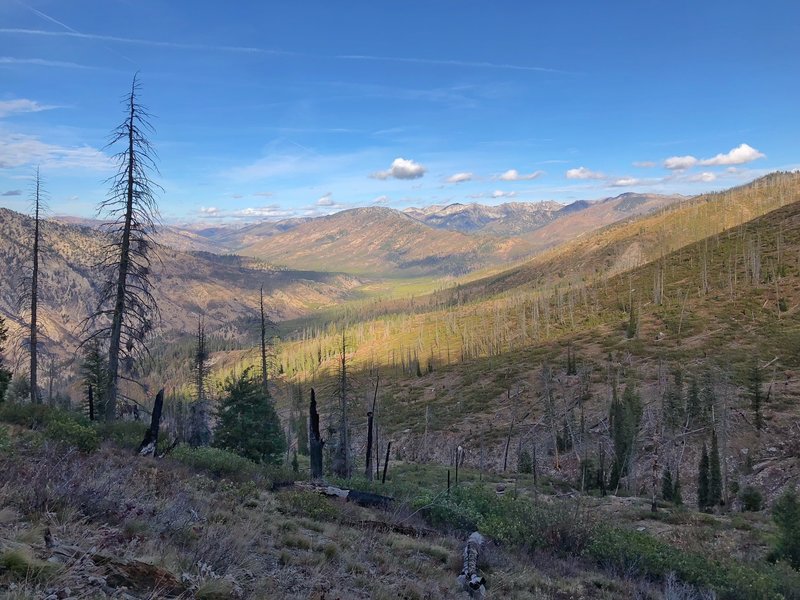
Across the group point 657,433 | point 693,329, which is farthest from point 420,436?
point 693,329

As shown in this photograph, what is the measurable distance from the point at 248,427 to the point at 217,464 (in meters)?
14.5

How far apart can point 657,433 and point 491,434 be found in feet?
77.7

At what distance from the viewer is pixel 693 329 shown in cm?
9175

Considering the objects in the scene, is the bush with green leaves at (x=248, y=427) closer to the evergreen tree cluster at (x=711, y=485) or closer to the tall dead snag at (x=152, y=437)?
the tall dead snag at (x=152, y=437)

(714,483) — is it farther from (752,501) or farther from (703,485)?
(752,501)

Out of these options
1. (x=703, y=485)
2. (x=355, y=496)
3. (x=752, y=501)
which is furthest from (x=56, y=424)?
(x=703, y=485)

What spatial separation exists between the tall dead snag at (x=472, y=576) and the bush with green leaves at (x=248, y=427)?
2101cm

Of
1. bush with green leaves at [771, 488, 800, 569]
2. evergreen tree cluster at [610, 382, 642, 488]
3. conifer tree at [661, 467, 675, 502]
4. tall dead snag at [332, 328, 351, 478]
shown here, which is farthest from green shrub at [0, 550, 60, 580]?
evergreen tree cluster at [610, 382, 642, 488]

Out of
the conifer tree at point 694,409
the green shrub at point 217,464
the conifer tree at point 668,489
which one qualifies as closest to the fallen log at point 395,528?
the green shrub at point 217,464

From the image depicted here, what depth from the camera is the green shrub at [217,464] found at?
1480cm

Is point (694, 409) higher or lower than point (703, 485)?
higher

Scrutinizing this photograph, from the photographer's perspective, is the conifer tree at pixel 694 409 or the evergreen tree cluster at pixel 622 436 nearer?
the evergreen tree cluster at pixel 622 436

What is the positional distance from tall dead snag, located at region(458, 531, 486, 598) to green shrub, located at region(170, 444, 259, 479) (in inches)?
323

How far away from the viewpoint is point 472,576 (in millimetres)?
8266
